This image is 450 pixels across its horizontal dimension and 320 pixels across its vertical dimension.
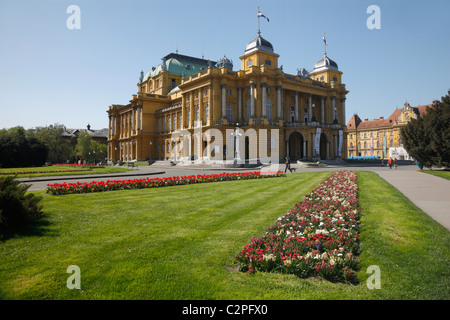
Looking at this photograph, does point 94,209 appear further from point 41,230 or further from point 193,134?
point 193,134

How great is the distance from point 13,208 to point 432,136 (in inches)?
1148

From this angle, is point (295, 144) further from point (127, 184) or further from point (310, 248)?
point (310, 248)

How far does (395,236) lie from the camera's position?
584cm

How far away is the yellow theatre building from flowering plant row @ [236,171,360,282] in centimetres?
3772

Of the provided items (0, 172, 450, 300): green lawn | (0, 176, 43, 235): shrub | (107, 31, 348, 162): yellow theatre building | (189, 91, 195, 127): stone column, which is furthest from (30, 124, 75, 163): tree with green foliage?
(0, 172, 450, 300): green lawn

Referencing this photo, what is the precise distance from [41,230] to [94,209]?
94.7 inches

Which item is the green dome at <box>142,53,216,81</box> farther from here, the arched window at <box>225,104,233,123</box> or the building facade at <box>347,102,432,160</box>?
the building facade at <box>347,102,432,160</box>

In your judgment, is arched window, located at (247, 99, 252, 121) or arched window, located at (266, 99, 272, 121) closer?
arched window, located at (266, 99, 272, 121)

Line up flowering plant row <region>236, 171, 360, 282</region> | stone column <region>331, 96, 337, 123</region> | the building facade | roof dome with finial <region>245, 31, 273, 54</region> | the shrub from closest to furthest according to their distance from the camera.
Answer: flowering plant row <region>236, 171, 360, 282</region> → the shrub → roof dome with finial <region>245, 31, 273, 54</region> → stone column <region>331, 96, 337, 123</region> → the building facade

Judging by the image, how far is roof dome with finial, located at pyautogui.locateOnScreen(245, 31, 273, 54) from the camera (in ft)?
168

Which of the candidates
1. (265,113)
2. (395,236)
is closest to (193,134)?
(265,113)

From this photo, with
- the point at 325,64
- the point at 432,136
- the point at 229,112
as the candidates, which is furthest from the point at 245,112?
the point at 432,136

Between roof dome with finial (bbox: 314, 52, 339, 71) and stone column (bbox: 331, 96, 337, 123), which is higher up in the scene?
roof dome with finial (bbox: 314, 52, 339, 71)

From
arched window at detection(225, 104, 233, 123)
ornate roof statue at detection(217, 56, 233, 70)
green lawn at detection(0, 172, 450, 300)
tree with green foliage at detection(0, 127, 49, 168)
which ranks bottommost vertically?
green lawn at detection(0, 172, 450, 300)
